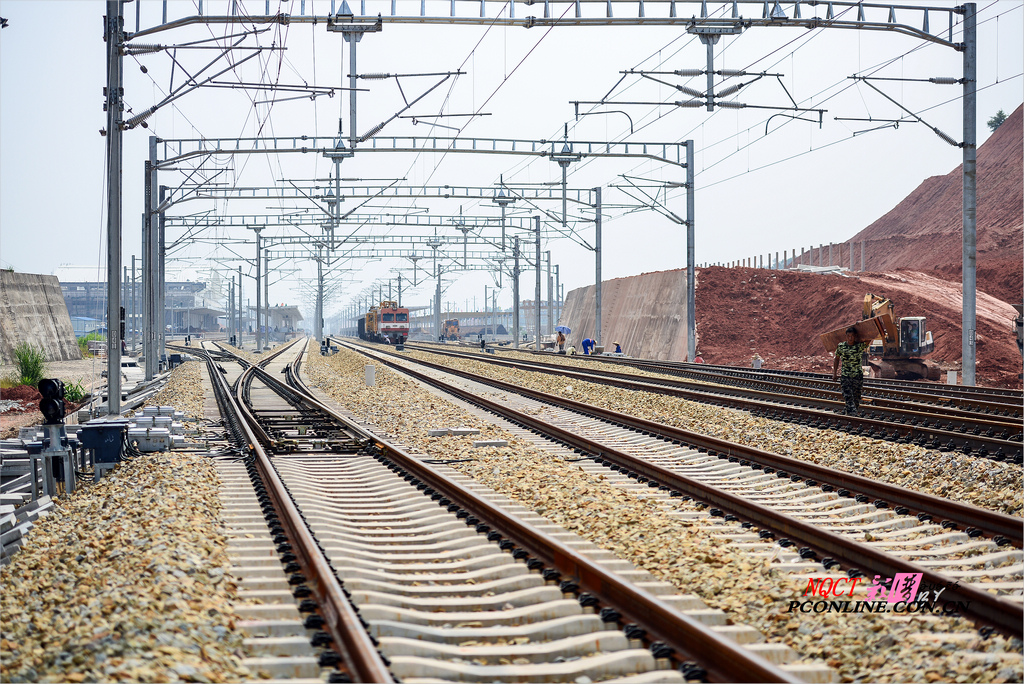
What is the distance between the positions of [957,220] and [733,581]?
88008 millimetres

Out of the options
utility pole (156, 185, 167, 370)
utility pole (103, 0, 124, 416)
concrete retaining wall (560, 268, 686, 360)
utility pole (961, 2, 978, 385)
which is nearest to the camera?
utility pole (103, 0, 124, 416)

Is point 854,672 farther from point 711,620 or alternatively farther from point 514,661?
point 514,661

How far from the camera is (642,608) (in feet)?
17.2

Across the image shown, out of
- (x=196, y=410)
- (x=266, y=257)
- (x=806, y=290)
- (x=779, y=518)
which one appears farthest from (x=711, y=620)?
(x=266, y=257)

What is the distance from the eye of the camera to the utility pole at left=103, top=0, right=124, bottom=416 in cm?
1728

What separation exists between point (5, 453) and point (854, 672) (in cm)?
1131

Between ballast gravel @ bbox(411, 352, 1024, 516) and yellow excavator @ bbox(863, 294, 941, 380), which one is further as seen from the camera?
yellow excavator @ bbox(863, 294, 941, 380)

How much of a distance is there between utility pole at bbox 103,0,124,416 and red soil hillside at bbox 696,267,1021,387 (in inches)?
1064

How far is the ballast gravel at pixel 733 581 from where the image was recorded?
4.86 meters

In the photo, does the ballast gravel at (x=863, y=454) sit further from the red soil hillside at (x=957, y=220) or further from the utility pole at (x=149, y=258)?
the red soil hillside at (x=957, y=220)

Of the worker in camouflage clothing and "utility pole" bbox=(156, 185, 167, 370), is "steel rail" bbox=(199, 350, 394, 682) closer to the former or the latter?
the worker in camouflage clothing

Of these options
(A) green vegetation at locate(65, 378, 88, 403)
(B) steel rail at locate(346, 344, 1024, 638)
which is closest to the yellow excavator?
(B) steel rail at locate(346, 344, 1024, 638)

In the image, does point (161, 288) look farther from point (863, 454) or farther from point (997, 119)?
point (997, 119)

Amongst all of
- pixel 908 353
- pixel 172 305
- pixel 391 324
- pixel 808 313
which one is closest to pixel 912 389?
pixel 908 353
